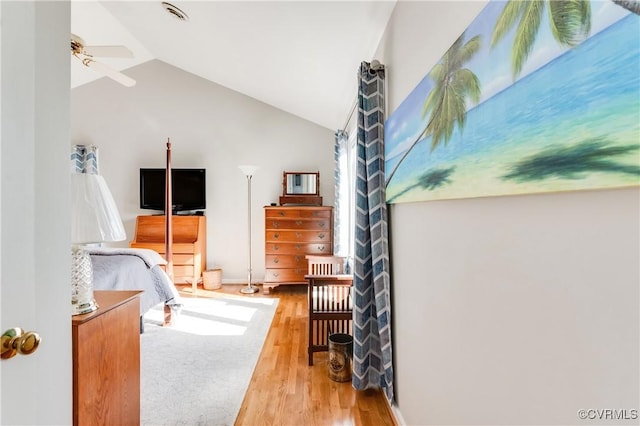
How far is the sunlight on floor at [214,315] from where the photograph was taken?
9.35 feet

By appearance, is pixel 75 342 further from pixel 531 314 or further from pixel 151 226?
pixel 151 226

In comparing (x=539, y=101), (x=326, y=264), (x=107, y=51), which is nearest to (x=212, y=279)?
(x=326, y=264)

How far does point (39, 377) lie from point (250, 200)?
3904 millimetres

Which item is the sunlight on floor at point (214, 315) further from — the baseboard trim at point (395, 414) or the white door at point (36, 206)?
the white door at point (36, 206)

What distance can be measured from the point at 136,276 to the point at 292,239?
1936 mm

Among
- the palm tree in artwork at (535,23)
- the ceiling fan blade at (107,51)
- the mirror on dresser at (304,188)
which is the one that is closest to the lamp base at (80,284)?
the palm tree in artwork at (535,23)

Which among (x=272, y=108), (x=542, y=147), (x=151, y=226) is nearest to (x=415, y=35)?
(x=542, y=147)

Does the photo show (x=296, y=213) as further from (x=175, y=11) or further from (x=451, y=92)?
(x=451, y=92)

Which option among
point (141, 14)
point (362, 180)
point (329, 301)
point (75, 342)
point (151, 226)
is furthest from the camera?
point (151, 226)

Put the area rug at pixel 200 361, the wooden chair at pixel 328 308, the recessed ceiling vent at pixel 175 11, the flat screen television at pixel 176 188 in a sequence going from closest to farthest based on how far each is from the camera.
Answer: the area rug at pixel 200 361, the wooden chair at pixel 328 308, the recessed ceiling vent at pixel 175 11, the flat screen television at pixel 176 188

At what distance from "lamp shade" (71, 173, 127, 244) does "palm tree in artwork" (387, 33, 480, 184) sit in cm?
118

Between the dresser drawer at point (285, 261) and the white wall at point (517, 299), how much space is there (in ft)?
9.04

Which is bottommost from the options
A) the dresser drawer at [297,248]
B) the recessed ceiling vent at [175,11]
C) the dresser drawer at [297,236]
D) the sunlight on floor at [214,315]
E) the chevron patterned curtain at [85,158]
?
the sunlight on floor at [214,315]

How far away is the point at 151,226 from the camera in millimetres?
4270
